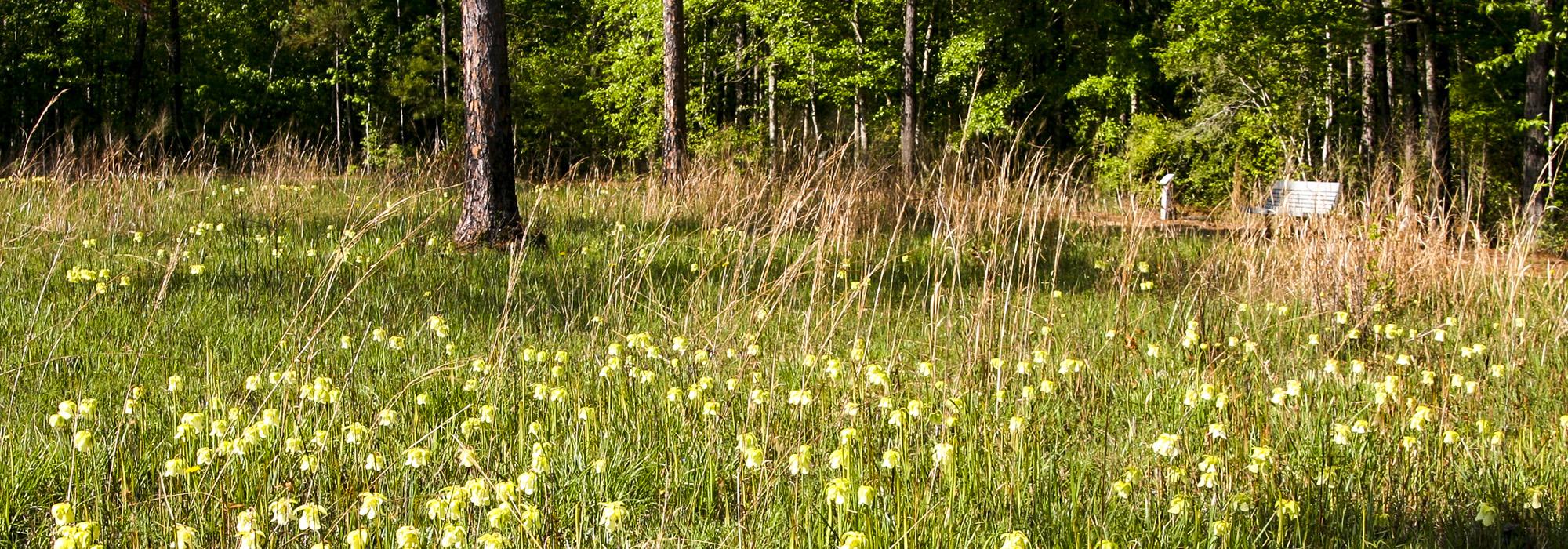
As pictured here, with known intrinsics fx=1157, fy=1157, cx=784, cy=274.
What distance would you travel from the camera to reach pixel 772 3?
2150 cm

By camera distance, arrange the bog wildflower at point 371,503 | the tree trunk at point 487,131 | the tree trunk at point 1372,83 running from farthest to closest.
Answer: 1. the tree trunk at point 1372,83
2. the tree trunk at point 487,131
3. the bog wildflower at point 371,503

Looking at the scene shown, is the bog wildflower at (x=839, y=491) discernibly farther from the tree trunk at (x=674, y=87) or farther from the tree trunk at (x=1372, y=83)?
the tree trunk at (x=1372, y=83)

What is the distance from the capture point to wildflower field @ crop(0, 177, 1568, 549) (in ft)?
8.25

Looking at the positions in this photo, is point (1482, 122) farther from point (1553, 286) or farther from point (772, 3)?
point (1553, 286)

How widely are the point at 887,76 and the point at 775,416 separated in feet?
66.9

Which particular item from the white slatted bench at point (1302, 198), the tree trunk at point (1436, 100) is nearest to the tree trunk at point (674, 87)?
the white slatted bench at point (1302, 198)

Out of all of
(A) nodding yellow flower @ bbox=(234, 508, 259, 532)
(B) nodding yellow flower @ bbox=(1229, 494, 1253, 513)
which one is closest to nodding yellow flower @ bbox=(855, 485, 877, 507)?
(B) nodding yellow flower @ bbox=(1229, 494, 1253, 513)

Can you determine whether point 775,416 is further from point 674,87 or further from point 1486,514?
point 674,87

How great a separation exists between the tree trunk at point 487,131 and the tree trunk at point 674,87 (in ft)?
11.7

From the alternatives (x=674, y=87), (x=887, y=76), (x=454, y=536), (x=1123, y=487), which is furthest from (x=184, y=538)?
(x=887, y=76)

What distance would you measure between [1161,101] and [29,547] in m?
27.2

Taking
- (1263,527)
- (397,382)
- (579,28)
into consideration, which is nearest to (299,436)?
(397,382)

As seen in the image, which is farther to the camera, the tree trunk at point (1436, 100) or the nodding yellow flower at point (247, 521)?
the tree trunk at point (1436, 100)

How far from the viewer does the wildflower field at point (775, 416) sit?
2516 mm
